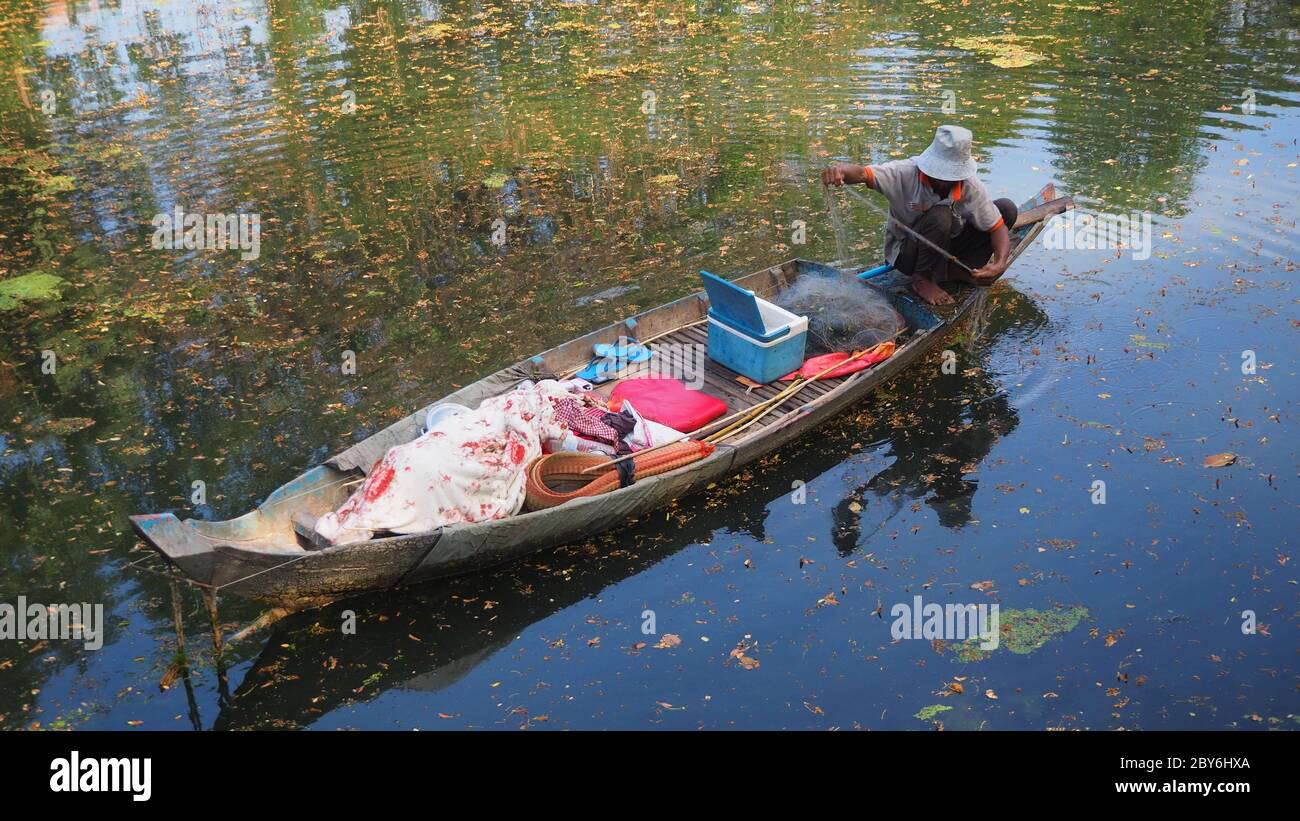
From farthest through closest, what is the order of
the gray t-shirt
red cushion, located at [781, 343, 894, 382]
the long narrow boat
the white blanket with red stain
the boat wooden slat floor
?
the gray t-shirt
red cushion, located at [781, 343, 894, 382]
the boat wooden slat floor
the white blanket with red stain
the long narrow boat

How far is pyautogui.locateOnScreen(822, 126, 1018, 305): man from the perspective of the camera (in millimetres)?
7516

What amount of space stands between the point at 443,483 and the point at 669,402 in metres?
1.91

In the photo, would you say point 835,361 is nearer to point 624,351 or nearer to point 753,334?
point 753,334

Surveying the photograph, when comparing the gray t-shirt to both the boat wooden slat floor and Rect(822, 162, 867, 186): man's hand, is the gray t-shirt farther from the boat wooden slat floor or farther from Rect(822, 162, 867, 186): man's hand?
the boat wooden slat floor

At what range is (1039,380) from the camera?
792 cm

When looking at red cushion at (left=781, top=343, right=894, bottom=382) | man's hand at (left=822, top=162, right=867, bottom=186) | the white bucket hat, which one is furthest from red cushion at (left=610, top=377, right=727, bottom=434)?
the white bucket hat

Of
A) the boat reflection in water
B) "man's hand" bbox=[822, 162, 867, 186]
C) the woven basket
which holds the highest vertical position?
"man's hand" bbox=[822, 162, 867, 186]

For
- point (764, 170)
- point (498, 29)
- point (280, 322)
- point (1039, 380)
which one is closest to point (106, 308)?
point (280, 322)

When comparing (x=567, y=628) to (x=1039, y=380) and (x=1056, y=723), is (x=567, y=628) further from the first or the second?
(x=1039, y=380)

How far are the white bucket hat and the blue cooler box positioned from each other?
1.49 m

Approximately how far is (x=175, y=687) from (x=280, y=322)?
4378 millimetres

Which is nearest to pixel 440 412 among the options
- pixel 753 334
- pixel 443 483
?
pixel 443 483

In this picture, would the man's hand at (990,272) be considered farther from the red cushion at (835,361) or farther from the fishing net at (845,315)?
the red cushion at (835,361)

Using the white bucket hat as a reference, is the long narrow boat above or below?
below
